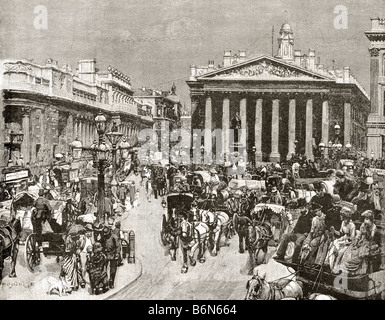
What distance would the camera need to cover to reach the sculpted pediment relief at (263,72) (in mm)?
13266

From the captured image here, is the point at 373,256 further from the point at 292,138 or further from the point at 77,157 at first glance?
the point at 77,157

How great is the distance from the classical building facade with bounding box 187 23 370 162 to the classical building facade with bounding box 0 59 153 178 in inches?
60.5

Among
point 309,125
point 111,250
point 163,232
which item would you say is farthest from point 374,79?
point 111,250

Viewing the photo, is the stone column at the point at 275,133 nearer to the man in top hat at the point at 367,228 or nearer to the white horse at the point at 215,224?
the white horse at the point at 215,224

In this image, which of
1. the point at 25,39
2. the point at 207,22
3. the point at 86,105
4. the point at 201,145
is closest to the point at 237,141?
the point at 201,145

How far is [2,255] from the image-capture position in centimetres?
1217

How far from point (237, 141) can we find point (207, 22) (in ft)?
9.08

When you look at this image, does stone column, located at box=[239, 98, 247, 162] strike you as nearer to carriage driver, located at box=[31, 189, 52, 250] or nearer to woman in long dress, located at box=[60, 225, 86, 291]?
woman in long dress, located at box=[60, 225, 86, 291]

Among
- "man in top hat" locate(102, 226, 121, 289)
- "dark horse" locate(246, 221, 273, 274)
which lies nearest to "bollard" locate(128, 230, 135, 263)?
"man in top hat" locate(102, 226, 121, 289)

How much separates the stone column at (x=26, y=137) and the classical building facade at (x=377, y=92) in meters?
7.58

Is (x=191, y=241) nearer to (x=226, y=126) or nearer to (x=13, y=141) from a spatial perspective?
(x=226, y=126)

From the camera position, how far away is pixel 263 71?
1341 cm

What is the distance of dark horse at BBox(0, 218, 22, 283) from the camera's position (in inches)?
479

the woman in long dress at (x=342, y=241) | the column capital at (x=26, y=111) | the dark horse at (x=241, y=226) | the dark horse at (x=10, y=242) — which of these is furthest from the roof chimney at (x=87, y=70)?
the woman in long dress at (x=342, y=241)
